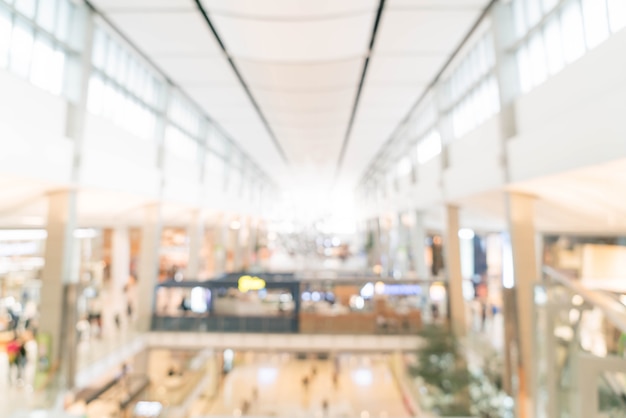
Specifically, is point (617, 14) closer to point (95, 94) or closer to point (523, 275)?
point (523, 275)

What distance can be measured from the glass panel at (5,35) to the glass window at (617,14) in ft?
35.6

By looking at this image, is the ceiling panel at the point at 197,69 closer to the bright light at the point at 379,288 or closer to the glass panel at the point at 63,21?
the glass panel at the point at 63,21

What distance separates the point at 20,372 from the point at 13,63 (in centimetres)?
660

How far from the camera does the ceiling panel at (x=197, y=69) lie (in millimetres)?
12566

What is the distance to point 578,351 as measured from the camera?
11.1 feet

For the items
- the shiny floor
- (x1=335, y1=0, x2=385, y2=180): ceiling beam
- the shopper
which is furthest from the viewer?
the shiny floor

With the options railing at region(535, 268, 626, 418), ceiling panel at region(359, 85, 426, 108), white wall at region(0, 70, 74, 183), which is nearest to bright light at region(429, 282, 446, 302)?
ceiling panel at region(359, 85, 426, 108)

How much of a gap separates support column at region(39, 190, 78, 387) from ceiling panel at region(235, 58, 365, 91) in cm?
666

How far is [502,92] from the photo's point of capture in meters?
9.34

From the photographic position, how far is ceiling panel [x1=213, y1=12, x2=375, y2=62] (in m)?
9.65

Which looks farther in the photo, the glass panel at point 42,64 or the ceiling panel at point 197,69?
the ceiling panel at point 197,69

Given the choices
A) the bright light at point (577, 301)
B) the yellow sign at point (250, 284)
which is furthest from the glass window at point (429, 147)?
the bright light at point (577, 301)

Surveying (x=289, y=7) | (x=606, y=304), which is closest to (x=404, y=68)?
(x=289, y=7)

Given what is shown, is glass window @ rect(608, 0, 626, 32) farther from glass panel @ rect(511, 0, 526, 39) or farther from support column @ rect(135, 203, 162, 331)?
support column @ rect(135, 203, 162, 331)
